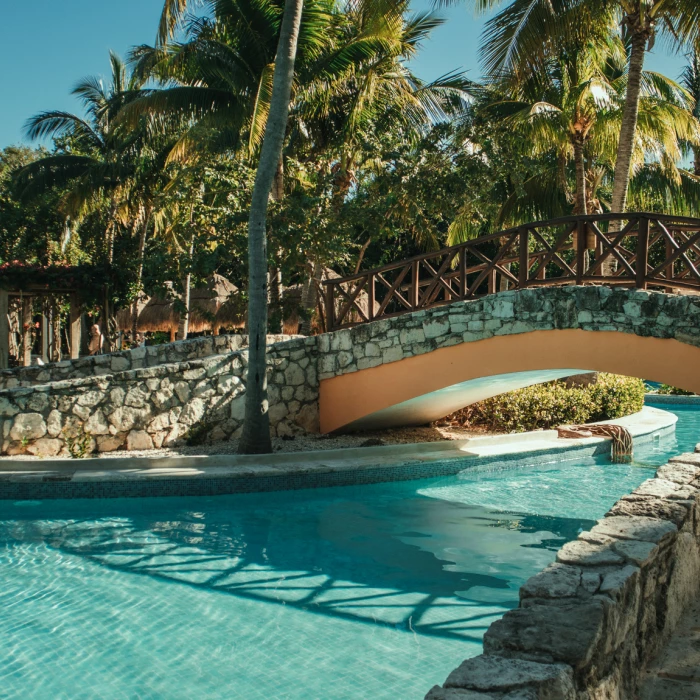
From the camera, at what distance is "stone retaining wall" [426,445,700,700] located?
2564 mm

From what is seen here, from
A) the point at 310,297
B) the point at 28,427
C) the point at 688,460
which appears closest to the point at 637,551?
the point at 688,460

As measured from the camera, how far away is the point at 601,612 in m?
3.01

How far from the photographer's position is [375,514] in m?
9.69

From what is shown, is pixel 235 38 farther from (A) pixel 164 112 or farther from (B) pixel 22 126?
(B) pixel 22 126

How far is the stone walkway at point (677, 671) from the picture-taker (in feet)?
11.1

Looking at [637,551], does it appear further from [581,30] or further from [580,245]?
[581,30]

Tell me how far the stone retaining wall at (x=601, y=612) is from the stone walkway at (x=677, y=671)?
0.05 meters

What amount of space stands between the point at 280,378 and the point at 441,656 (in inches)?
302

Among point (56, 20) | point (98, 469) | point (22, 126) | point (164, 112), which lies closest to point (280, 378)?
point (98, 469)

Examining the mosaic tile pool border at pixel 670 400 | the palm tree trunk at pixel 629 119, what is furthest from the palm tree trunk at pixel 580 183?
the mosaic tile pool border at pixel 670 400

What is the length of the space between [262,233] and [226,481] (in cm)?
353

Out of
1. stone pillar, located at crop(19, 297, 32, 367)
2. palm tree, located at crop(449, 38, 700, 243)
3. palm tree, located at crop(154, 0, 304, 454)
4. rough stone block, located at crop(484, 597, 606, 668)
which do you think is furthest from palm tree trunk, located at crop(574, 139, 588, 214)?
rough stone block, located at crop(484, 597, 606, 668)

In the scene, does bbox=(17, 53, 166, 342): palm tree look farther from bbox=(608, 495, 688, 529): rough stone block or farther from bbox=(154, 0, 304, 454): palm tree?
bbox=(608, 495, 688, 529): rough stone block

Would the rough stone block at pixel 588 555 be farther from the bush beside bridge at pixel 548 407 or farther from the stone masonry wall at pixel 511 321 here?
the bush beside bridge at pixel 548 407
